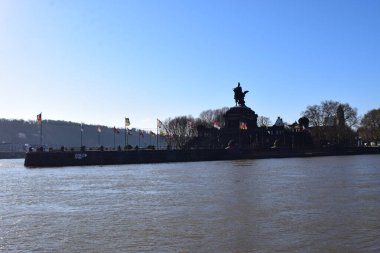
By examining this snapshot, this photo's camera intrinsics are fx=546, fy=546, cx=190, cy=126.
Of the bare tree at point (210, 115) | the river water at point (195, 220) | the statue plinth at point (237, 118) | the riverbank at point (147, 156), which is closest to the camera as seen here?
the river water at point (195, 220)

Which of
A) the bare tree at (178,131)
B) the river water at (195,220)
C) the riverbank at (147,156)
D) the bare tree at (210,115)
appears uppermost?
the bare tree at (210,115)

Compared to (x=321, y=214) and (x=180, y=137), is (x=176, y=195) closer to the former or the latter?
(x=321, y=214)

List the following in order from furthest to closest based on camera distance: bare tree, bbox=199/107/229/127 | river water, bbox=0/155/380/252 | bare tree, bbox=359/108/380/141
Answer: bare tree, bbox=199/107/229/127 < bare tree, bbox=359/108/380/141 < river water, bbox=0/155/380/252

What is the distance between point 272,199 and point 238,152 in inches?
2928

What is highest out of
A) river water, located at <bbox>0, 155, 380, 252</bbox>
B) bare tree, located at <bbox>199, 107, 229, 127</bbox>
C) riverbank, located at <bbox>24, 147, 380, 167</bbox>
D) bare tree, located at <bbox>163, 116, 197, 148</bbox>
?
bare tree, located at <bbox>199, 107, 229, 127</bbox>

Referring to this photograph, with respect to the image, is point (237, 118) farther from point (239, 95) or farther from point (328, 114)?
point (328, 114)

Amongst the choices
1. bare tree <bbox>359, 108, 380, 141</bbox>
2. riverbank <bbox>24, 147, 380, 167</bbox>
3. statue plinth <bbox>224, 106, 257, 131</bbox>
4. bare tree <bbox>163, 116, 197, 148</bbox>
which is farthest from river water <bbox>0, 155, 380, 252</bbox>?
bare tree <bbox>359, 108, 380, 141</bbox>

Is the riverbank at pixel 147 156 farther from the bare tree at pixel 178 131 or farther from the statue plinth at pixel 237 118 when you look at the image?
the bare tree at pixel 178 131

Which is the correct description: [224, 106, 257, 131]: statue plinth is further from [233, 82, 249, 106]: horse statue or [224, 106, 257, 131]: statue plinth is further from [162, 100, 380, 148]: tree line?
[162, 100, 380, 148]: tree line

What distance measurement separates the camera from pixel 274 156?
108062mm

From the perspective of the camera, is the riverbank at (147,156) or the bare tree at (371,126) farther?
the bare tree at (371,126)

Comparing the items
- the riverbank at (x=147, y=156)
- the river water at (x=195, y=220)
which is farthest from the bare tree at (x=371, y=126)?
the river water at (x=195, y=220)

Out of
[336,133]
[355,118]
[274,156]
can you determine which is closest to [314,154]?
[274,156]

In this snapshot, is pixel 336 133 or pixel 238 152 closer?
pixel 238 152
